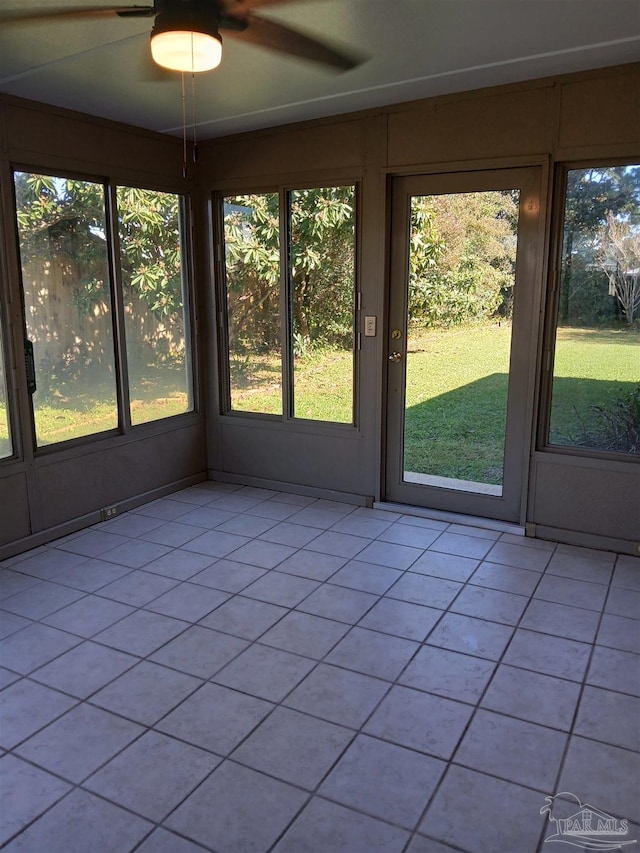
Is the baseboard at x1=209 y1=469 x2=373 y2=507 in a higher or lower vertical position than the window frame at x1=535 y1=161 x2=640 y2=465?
lower

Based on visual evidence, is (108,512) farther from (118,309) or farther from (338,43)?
(338,43)

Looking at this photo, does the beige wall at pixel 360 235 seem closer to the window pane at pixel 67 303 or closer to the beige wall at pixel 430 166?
the beige wall at pixel 430 166

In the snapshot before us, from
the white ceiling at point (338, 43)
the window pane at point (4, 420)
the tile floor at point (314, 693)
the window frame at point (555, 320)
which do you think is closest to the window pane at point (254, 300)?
the white ceiling at point (338, 43)

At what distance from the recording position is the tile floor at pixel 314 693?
71.2 inches

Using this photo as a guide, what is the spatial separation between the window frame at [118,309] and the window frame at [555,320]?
2.45 m

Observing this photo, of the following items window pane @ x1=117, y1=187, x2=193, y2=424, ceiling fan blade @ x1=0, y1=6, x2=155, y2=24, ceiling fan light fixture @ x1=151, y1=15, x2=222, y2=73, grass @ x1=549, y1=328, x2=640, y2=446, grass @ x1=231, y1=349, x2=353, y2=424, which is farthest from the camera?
grass @ x1=231, y1=349, x2=353, y2=424

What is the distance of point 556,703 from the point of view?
229 centimetres

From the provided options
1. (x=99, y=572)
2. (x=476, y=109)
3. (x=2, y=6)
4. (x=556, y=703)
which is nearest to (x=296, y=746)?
(x=556, y=703)

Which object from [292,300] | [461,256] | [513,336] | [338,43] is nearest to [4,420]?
[292,300]

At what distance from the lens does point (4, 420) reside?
3.53 meters

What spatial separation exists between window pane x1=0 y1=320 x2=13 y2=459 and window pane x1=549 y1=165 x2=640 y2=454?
3.04 metres

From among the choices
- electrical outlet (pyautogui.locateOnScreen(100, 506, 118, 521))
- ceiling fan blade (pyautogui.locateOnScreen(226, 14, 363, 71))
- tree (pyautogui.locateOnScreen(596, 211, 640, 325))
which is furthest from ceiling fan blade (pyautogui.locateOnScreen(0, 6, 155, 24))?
electrical outlet (pyautogui.locateOnScreen(100, 506, 118, 521))

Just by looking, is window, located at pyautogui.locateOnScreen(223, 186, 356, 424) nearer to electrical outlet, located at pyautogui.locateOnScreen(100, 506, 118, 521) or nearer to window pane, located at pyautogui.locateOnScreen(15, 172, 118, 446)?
window pane, located at pyautogui.locateOnScreen(15, 172, 118, 446)

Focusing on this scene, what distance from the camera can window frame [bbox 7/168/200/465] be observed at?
3.59 meters
